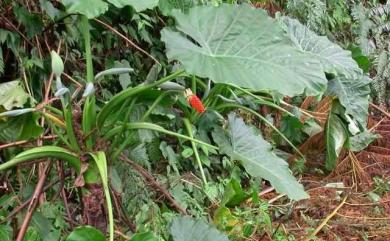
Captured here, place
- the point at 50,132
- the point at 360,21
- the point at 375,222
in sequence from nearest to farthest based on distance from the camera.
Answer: the point at 50,132, the point at 375,222, the point at 360,21

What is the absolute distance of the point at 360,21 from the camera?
4066 mm

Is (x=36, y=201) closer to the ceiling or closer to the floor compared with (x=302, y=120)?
closer to the ceiling

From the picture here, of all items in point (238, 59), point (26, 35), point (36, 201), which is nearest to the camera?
point (36, 201)

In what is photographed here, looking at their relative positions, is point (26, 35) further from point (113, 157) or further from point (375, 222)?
point (375, 222)

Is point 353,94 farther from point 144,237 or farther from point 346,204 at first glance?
point 144,237

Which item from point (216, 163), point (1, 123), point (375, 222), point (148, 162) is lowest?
point (375, 222)

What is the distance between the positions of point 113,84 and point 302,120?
40.7 inches

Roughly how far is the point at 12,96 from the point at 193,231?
2.36ft

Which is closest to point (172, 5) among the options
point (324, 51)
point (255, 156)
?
point (255, 156)

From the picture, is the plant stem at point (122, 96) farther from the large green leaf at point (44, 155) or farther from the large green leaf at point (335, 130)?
the large green leaf at point (335, 130)

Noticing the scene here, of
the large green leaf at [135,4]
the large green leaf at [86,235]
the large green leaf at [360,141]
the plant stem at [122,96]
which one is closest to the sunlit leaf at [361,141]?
the large green leaf at [360,141]

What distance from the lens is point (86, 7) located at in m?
1.55

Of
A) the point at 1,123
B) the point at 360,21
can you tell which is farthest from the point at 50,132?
the point at 360,21

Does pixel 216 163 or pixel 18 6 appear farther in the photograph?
pixel 216 163
